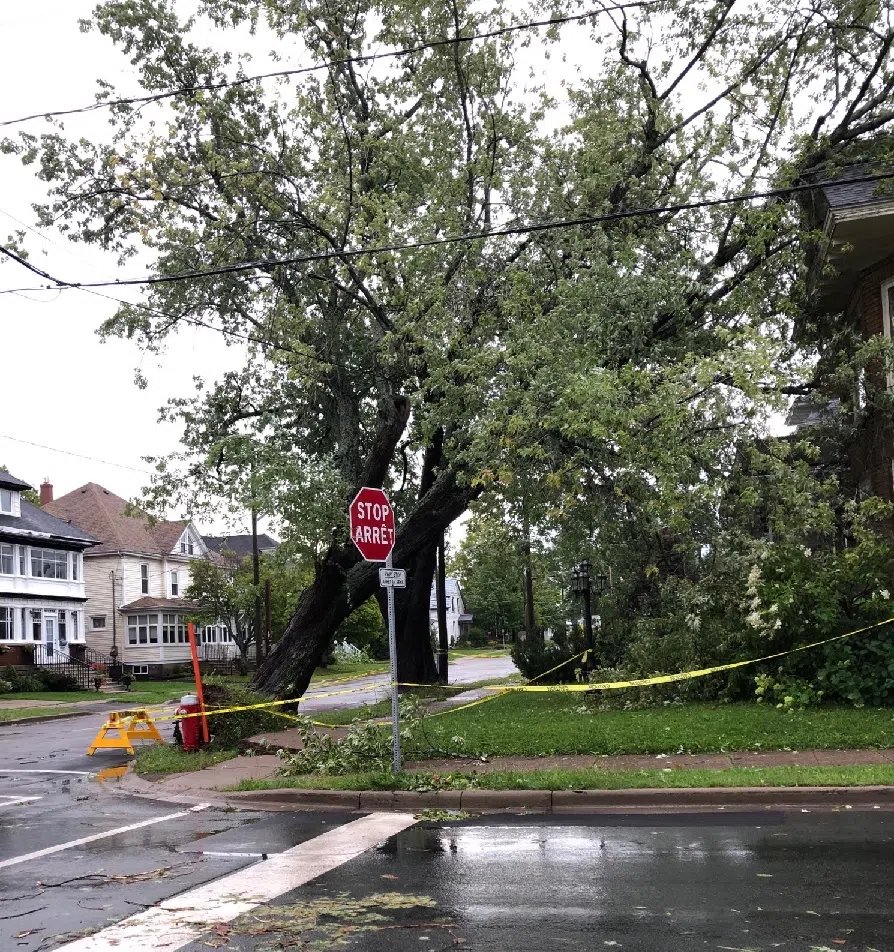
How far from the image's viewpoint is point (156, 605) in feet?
169

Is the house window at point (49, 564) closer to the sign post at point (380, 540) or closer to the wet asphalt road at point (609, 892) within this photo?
the sign post at point (380, 540)

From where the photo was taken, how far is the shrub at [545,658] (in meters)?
27.8

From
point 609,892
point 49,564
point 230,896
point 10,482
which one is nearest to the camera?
point 609,892

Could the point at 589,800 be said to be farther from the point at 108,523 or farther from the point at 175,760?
the point at 108,523

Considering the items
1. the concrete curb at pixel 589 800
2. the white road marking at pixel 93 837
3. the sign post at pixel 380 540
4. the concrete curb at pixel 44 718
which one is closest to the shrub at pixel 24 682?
the concrete curb at pixel 44 718

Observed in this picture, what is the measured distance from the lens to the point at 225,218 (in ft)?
58.9

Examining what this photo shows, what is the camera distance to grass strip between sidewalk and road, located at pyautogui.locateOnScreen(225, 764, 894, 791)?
9188 millimetres

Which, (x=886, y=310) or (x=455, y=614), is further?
(x=455, y=614)

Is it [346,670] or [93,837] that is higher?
[93,837]

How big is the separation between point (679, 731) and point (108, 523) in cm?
4662

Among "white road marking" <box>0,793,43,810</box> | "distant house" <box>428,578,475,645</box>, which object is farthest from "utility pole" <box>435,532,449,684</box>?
"distant house" <box>428,578,475,645</box>

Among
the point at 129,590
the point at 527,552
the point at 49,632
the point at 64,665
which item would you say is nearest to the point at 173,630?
the point at 129,590

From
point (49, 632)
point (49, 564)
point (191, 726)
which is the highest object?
point (49, 564)

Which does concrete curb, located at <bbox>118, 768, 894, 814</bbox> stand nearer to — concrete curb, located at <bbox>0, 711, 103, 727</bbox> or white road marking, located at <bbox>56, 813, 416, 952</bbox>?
white road marking, located at <bbox>56, 813, 416, 952</bbox>
